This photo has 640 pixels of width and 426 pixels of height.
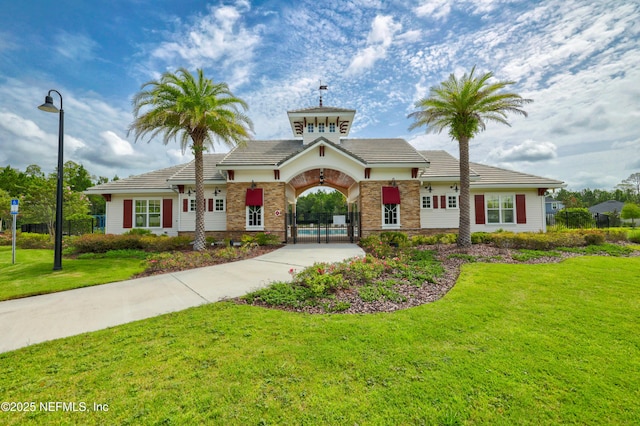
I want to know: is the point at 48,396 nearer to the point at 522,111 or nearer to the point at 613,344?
the point at 613,344

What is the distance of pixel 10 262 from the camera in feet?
38.6

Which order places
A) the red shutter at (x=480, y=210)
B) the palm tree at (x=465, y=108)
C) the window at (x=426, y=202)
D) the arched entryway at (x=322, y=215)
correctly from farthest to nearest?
the red shutter at (x=480, y=210), the window at (x=426, y=202), the arched entryway at (x=322, y=215), the palm tree at (x=465, y=108)

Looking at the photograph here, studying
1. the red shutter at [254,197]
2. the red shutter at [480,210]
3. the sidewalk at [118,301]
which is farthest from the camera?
the red shutter at [480,210]

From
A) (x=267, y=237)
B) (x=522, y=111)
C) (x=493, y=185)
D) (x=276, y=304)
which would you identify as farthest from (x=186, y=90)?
(x=493, y=185)

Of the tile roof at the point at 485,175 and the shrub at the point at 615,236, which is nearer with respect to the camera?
the shrub at the point at 615,236

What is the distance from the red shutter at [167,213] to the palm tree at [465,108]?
17.1 metres

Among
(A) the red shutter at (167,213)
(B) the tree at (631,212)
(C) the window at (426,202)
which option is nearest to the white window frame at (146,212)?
(A) the red shutter at (167,213)

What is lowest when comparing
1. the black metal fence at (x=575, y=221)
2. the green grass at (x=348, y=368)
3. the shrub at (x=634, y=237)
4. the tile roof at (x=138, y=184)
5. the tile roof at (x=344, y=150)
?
the green grass at (x=348, y=368)

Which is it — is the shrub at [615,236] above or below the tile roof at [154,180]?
below

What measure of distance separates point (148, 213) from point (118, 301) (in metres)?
14.9

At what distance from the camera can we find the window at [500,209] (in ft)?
61.6

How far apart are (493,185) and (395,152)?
265 inches

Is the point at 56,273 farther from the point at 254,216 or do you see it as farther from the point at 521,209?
the point at 521,209

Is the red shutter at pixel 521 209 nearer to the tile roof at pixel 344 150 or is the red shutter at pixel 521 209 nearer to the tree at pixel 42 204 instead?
the tile roof at pixel 344 150
